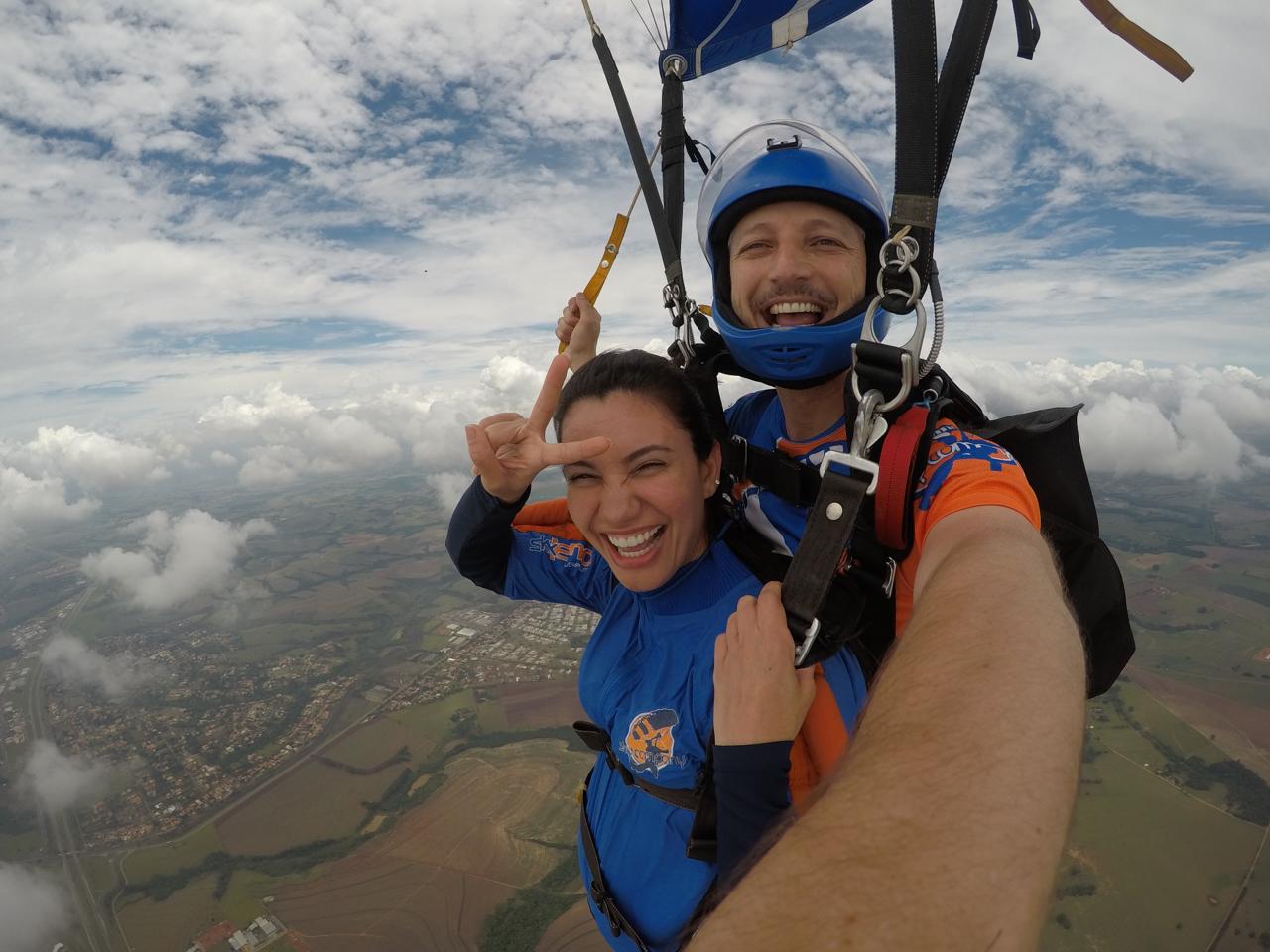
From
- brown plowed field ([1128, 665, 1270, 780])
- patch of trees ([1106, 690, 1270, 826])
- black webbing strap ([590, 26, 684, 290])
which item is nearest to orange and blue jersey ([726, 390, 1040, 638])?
black webbing strap ([590, 26, 684, 290])

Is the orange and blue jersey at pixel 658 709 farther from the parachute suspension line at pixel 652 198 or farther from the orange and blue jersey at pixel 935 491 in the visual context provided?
the parachute suspension line at pixel 652 198

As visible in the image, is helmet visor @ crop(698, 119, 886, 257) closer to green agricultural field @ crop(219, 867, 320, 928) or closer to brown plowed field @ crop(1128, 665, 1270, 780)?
green agricultural field @ crop(219, 867, 320, 928)

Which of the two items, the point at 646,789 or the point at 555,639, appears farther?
the point at 555,639

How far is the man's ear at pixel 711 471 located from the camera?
219 centimetres

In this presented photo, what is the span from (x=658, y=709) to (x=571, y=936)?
22.8 m

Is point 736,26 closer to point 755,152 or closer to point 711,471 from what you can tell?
point 755,152

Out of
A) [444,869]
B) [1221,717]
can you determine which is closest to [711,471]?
[444,869]

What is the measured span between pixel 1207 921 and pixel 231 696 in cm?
5899

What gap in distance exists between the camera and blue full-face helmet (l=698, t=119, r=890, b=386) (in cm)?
200

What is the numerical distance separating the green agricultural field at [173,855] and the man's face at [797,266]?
37442mm

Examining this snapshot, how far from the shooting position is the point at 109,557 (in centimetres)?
10031

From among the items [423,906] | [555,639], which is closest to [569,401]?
[423,906]

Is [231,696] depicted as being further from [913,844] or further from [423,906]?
[913,844]

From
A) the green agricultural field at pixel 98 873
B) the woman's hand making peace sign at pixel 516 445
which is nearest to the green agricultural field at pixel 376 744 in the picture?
the green agricultural field at pixel 98 873
